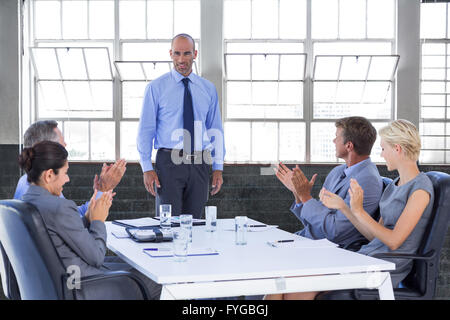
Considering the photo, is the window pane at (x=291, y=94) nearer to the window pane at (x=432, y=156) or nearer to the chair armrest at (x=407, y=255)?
the window pane at (x=432, y=156)

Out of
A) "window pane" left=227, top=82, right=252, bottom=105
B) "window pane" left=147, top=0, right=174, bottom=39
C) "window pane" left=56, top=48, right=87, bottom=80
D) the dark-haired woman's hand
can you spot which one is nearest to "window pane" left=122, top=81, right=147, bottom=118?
"window pane" left=56, top=48, right=87, bottom=80

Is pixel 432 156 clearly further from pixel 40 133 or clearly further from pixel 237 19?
pixel 40 133

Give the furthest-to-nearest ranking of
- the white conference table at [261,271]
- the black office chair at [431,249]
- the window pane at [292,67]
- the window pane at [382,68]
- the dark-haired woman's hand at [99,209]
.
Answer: the window pane at [292,67] → the window pane at [382,68] → the black office chair at [431,249] → the dark-haired woman's hand at [99,209] → the white conference table at [261,271]

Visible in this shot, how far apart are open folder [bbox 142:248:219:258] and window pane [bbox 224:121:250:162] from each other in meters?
4.42

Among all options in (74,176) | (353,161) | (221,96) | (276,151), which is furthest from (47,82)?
A: (353,161)

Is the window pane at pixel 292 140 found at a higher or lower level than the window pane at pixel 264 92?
lower

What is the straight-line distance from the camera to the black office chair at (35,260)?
186 cm

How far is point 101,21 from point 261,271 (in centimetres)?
555

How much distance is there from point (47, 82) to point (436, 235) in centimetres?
544

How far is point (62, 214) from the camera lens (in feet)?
6.64

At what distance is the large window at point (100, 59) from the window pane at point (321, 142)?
187 centimetres

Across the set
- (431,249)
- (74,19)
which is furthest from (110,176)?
(74,19)

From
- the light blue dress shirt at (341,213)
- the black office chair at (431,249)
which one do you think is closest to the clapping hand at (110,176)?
the light blue dress shirt at (341,213)
